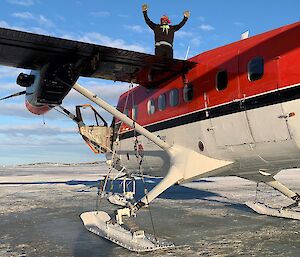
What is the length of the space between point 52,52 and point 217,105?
3.93 metres

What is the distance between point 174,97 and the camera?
933 cm

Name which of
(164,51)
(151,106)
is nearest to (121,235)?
(151,106)

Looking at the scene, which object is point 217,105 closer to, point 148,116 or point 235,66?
point 235,66

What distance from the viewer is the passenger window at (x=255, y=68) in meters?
6.95

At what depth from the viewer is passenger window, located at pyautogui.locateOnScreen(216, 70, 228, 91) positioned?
771 centimetres

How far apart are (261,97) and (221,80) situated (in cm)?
125

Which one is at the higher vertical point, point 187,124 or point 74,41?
point 74,41

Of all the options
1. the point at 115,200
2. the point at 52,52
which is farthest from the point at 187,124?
the point at 115,200

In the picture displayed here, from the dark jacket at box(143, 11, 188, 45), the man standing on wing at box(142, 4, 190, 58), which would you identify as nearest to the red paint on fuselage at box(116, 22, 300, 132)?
the man standing on wing at box(142, 4, 190, 58)

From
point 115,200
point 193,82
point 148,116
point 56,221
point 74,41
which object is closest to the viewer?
point 74,41

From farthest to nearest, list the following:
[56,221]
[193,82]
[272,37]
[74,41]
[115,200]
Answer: [115,200]
[56,221]
[193,82]
[74,41]
[272,37]

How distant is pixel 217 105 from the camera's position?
7832mm

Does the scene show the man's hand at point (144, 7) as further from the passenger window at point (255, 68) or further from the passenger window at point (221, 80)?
the passenger window at point (255, 68)

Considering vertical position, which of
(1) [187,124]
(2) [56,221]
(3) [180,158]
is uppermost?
(1) [187,124]
